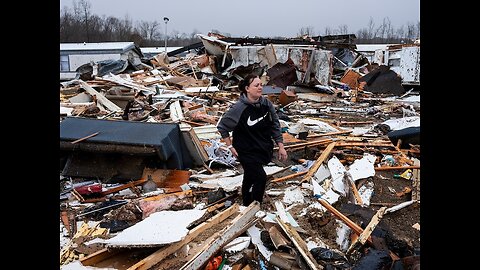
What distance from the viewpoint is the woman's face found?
15.2 ft

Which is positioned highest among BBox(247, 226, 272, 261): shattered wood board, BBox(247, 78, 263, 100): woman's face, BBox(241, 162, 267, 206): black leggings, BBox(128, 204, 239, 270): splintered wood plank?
BBox(247, 78, 263, 100): woman's face

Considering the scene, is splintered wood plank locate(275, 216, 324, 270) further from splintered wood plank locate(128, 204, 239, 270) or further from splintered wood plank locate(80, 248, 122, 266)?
splintered wood plank locate(80, 248, 122, 266)

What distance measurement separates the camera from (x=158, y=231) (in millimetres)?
3857

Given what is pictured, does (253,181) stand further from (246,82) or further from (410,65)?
(410,65)

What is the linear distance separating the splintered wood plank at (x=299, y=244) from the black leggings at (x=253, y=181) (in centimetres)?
50

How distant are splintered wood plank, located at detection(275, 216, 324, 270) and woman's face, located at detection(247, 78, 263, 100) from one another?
1417 millimetres

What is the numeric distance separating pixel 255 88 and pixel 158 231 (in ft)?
6.18

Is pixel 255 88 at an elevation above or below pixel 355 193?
above

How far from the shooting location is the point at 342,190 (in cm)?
618

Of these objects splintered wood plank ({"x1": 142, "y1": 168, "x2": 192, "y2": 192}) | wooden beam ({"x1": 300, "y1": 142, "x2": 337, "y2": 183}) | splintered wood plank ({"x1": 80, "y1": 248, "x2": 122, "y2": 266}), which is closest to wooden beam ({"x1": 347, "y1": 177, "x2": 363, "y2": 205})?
wooden beam ({"x1": 300, "y1": 142, "x2": 337, "y2": 183})

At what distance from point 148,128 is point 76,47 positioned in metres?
25.6

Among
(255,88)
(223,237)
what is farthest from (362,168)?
(223,237)
